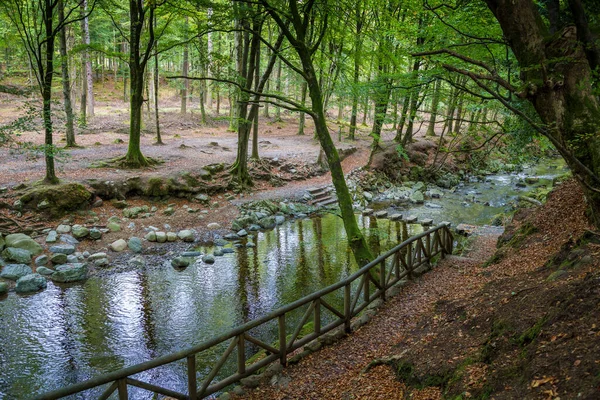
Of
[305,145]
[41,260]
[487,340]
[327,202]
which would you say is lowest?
[41,260]

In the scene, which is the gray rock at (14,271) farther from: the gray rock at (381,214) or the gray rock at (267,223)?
the gray rock at (381,214)

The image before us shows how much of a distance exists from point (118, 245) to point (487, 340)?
36.0 feet

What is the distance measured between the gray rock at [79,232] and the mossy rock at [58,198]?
1120mm

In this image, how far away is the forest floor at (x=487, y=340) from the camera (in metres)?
3.40

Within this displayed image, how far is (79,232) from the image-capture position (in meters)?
12.2

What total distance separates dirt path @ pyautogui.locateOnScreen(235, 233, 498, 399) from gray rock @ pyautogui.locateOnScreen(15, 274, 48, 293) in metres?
7.22

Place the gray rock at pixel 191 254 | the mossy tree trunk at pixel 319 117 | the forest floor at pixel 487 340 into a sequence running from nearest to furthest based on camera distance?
the forest floor at pixel 487 340 < the mossy tree trunk at pixel 319 117 < the gray rock at pixel 191 254

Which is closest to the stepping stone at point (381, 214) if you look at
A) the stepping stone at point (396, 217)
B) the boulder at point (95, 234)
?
the stepping stone at point (396, 217)

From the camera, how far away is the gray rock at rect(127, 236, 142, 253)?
12109 mm

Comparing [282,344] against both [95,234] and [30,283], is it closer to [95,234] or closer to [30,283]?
[30,283]

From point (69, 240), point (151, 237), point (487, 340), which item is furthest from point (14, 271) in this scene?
point (487, 340)

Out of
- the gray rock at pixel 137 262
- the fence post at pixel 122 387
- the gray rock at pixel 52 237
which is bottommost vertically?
the gray rock at pixel 137 262

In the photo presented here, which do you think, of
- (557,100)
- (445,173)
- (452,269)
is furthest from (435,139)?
(557,100)

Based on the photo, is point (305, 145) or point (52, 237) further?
point (305, 145)
